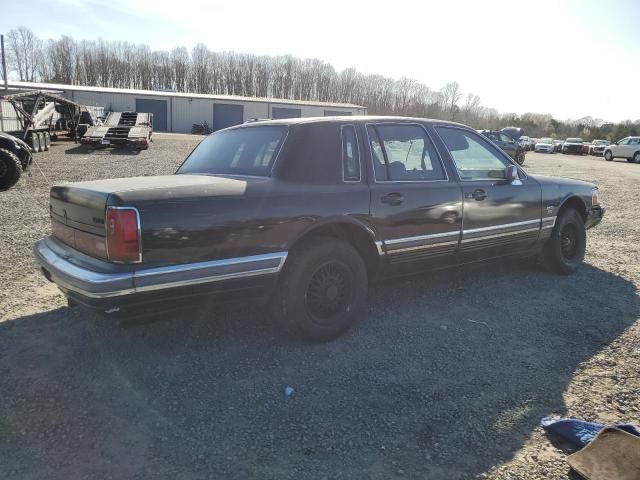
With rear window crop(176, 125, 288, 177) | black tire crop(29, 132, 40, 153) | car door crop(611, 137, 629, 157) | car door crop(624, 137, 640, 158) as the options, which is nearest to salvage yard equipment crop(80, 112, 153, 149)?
black tire crop(29, 132, 40, 153)

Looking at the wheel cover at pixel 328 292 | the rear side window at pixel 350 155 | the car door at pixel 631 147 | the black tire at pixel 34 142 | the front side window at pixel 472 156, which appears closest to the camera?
the wheel cover at pixel 328 292

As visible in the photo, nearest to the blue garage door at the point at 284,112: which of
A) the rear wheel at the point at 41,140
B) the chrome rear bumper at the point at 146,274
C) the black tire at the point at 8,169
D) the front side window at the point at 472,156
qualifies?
the rear wheel at the point at 41,140

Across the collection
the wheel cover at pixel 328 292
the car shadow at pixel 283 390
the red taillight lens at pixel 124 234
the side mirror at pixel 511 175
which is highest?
the side mirror at pixel 511 175

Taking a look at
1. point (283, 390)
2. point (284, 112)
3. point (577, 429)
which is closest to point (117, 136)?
point (283, 390)

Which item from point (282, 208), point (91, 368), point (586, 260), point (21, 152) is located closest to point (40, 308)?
point (91, 368)

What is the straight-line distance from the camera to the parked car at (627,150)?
31875 millimetres

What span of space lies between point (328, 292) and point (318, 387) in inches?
30.7

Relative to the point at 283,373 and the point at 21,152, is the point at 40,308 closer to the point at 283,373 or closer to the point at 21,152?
the point at 283,373

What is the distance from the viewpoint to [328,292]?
3.56 meters

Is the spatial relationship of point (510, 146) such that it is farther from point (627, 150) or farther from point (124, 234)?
point (124, 234)

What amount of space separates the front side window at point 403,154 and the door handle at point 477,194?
0.31 metres

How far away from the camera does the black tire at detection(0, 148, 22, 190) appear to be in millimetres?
10156

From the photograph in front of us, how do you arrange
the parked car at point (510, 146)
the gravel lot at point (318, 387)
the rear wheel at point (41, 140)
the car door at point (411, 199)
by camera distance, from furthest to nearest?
1. the parked car at point (510, 146)
2. the rear wheel at point (41, 140)
3. the car door at point (411, 199)
4. the gravel lot at point (318, 387)

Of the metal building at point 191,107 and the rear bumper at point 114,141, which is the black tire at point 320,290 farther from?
the metal building at point 191,107
